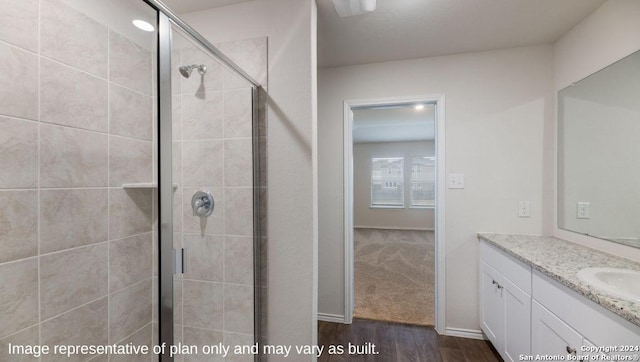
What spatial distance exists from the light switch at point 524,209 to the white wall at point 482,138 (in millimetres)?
35

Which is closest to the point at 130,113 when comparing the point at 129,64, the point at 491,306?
the point at 129,64

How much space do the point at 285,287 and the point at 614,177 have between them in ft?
6.85

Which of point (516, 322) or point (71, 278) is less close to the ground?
point (71, 278)

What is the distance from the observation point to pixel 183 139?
1.19 metres

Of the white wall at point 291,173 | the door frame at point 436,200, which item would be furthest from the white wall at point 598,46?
the white wall at point 291,173

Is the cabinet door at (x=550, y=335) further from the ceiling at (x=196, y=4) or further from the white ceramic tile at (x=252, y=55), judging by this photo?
the ceiling at (x=196, y=4)

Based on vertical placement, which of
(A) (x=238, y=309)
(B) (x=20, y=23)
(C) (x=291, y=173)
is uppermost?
(B) (x=20, y=23)

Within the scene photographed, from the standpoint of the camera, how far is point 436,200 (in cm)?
231

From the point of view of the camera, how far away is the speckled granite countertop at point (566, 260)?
0.93m

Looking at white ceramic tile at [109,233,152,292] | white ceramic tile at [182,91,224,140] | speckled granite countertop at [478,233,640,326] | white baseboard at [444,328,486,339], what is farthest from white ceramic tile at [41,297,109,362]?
white baseboard at [444,328,486,339]

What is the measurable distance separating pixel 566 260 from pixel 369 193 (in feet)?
19.1

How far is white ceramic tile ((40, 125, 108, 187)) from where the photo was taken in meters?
1.13

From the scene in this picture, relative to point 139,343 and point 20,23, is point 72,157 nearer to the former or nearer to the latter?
point 20,23

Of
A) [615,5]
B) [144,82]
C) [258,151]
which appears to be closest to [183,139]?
[258,151]
